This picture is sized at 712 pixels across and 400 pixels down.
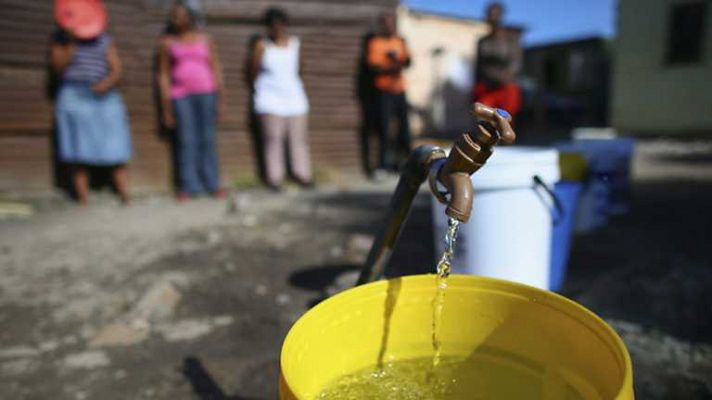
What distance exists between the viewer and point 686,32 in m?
9.70

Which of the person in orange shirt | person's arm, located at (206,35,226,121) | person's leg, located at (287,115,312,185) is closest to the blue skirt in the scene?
person's arm, located at (206,35,226,121)

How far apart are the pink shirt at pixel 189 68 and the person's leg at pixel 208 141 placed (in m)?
0.12

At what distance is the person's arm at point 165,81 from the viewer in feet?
15.4

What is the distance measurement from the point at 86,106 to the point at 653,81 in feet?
36.4

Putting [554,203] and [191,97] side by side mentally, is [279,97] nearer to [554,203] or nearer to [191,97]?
[191,97]

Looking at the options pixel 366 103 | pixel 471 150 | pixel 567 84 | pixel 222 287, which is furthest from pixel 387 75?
pixel 567 84

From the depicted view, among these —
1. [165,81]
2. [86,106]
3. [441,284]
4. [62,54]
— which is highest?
[62,54]

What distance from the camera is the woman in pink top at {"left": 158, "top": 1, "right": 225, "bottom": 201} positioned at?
4.66m

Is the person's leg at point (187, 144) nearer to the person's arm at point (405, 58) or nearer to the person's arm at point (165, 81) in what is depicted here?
the person's arm at point (165, 81)

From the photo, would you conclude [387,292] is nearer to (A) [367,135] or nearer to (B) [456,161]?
(B) [456,161]

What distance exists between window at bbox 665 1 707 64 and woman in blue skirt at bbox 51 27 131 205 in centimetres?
1083

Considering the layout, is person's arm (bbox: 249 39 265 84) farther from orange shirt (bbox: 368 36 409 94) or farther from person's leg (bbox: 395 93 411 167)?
person's leg (bbox: 395 93 411 167)

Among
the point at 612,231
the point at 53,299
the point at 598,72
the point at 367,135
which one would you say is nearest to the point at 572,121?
the point at 598,72

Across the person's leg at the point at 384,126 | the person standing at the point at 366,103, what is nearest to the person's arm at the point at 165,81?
the person standing at the point at 366,103
